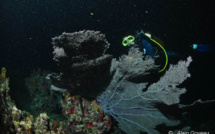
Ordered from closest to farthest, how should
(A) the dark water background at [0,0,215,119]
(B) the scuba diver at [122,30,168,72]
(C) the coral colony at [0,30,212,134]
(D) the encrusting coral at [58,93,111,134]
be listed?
(C) the coral colony at [0,30,212,134]
(D) the encrusting coral at [58,93,111,134]
(B) the scuba diver at [122,30,168,72]
(A) the dark water background at [0,0,215,119]

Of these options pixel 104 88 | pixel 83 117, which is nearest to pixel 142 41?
pixel 104 88

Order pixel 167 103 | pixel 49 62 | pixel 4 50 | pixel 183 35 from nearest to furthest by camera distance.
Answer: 1. pixel 167 103
2. pixel 183 35
3. pixel 49 62
4. pixel 4 50

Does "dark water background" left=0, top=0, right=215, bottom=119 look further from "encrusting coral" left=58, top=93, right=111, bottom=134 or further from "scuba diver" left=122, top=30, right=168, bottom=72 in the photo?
"encrusting coral" left=58, top=93, right=111, bottom=134

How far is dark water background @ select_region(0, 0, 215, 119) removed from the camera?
43.2ft

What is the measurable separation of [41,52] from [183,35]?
14.8 m

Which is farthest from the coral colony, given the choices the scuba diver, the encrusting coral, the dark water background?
the dark water background

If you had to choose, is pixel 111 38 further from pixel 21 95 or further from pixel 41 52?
pixel 21 95

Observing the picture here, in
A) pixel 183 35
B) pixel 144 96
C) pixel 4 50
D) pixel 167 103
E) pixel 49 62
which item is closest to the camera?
pixel 167 103

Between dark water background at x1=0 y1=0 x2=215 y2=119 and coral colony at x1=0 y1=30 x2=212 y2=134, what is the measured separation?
904cm

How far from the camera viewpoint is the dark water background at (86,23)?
1316 cm

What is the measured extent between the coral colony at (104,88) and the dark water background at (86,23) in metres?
9.04

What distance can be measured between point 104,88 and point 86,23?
37.5ft

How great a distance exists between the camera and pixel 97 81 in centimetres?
401

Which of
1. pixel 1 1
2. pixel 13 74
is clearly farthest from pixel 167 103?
pixel 1 1
